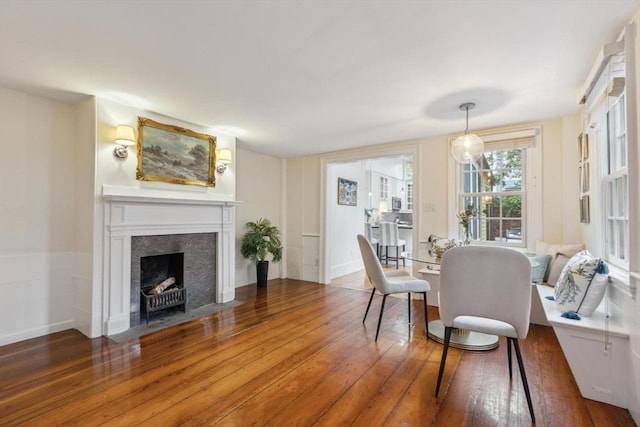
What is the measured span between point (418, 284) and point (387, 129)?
2.07 metres

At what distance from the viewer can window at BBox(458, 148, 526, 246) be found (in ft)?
12.2

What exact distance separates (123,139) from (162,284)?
5.37 ft

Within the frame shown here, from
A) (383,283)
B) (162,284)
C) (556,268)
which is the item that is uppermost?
(556,268)

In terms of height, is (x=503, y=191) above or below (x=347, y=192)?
below

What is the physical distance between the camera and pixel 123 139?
9.48 feet

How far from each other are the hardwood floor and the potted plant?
5.58 feet

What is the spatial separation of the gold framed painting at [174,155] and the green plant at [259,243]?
3.80 feet

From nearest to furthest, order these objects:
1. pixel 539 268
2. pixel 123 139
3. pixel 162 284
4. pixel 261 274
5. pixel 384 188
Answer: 1. pixel 123 139
2. pixel 539 268
3. pixel 162 284
4. pixel 261 274
5. pixel 384 188

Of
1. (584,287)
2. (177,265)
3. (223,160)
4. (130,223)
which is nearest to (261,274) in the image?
(177,265)

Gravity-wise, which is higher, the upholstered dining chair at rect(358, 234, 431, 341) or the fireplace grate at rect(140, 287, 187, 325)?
the upholstered dining chair at rect(358, 234, 431, 341)

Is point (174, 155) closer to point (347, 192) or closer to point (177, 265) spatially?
point (177, 265)

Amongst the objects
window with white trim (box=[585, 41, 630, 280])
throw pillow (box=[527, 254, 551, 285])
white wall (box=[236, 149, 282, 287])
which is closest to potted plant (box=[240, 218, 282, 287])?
white wall (box=[236, 149, 282, 287])

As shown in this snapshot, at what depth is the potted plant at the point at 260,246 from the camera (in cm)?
473

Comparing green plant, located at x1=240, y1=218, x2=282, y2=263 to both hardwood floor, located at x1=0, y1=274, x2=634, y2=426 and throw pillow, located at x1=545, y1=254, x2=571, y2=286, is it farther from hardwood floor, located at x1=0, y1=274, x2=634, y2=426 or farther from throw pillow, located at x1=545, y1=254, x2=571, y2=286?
throw pillow, located at x1=545, y1=254, x2=571, y2=286
